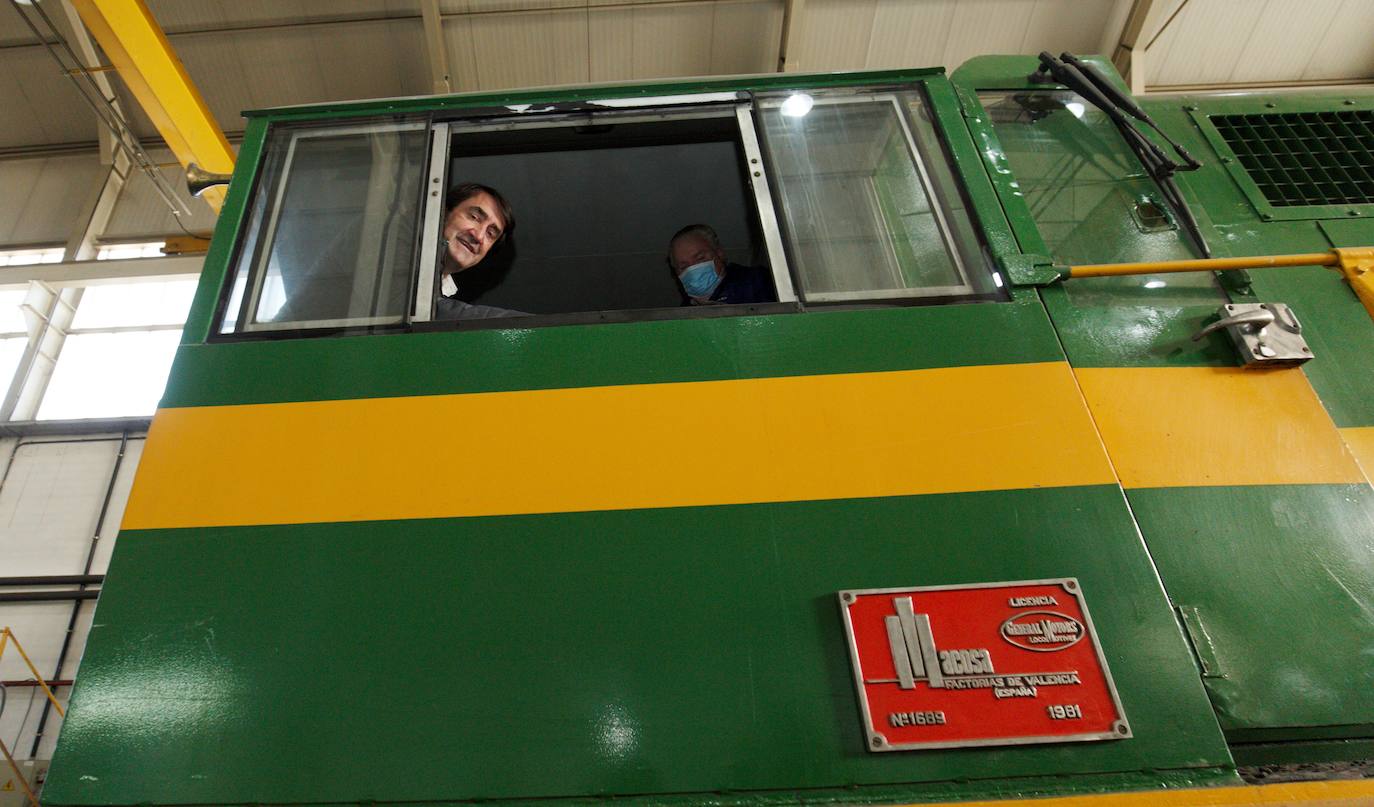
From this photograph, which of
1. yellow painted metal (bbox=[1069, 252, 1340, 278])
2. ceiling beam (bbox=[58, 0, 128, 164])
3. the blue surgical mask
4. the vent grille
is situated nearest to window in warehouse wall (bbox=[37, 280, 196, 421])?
ceiling beam (bbox=[58, 0, 128, 164])

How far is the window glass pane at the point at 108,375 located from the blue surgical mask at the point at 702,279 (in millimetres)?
6378

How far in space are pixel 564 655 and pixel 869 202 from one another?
1.56 m

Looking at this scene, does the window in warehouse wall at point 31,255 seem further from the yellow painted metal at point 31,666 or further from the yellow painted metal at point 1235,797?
the yellow painted metal at point 1235,797

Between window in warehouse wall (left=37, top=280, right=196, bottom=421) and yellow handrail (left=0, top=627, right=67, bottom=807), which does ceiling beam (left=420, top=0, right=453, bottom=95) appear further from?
yellow handrail (left=0, top=627, right=67, bottom=807)

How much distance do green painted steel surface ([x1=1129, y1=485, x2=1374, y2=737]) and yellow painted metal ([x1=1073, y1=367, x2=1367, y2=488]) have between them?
0.13 feet

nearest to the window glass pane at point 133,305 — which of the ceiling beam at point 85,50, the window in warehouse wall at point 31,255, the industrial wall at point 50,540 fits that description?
the window in warehouse wall at point 31,255

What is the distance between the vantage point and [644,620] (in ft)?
4.58

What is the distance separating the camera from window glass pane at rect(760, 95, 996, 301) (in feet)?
6.14

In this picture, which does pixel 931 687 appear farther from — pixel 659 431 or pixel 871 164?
pixel 871 164

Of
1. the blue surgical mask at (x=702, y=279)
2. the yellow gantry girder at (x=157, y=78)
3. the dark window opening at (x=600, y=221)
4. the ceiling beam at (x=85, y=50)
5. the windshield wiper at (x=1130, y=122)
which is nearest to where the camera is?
the windshield wiper at (x=1130, y=122)

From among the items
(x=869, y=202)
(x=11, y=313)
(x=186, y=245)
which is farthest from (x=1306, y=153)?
(x=11, y=313)

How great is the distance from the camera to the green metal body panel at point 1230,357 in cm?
137

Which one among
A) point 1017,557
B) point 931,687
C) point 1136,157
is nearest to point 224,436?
point 931,687

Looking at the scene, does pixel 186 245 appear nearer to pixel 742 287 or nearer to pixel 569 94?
pixel 569 94
